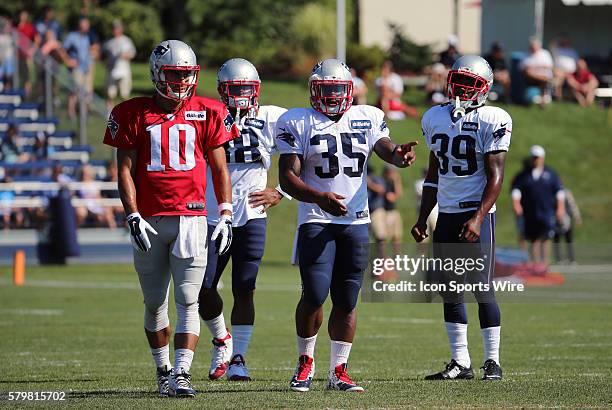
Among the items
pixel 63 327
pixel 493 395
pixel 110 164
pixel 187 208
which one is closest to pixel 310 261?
pixel 187 208

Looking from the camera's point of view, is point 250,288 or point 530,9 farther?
point 530,9

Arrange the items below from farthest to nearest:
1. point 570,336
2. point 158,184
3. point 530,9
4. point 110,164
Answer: point 530,9 → point 110,164 → point 570,336 → point 158,184

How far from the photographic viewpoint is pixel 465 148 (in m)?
7.92

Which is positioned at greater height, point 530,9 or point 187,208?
point 530,9

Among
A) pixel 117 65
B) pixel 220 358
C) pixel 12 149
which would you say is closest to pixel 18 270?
pixel 12 149

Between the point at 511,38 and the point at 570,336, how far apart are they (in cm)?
2029

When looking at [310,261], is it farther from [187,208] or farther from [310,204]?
[187,208]

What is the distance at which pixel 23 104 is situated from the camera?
22344mm

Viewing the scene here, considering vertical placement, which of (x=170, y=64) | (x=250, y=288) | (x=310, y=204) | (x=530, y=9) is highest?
(x=530, y=9)

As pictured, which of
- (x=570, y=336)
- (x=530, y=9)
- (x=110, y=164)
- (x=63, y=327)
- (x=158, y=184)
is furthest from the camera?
(x=530, y=9)

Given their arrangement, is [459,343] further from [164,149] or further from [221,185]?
[164,149]

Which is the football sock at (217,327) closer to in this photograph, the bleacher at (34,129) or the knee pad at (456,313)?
the knee pad at (456,313)

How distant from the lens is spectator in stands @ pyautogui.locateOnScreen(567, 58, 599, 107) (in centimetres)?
2880

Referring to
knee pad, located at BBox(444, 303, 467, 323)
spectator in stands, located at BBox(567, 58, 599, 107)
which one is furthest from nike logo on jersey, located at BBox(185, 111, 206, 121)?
spectator in stands, located at BBox(567, 58, 599, 107)
